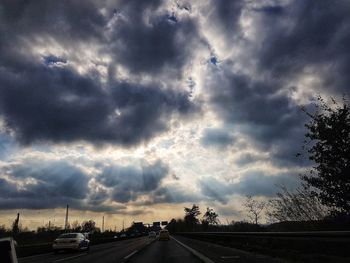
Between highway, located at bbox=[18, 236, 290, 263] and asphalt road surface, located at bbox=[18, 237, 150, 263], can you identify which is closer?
highway, located at bbox=[18, 236, 290, 263]

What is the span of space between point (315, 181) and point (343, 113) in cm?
409

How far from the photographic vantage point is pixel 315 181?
2023 cm

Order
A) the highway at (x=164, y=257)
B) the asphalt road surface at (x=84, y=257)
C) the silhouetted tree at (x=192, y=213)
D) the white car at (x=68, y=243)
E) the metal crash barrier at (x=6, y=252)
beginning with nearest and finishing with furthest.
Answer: the metal crash barrier at (x=6, y=252) → the highway at (x=164, y=257) → the asphalt road surface at (x=84, y=257) → the white car at (x=68, y=243) → the silhouetted tree at (x=192, y=213)

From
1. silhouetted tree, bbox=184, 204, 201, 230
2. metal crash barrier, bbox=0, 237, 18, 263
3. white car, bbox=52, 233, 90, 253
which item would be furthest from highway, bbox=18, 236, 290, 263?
silhouetted tree, bbox=184, 204, 201, 230

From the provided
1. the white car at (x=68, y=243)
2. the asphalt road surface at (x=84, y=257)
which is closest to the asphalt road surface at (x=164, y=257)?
the asphalt road surface at (x=84, y=257)

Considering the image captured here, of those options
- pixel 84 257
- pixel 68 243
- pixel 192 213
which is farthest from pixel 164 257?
pixel 192 213

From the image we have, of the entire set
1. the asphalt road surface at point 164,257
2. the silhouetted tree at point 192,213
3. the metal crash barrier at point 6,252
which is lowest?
the metal crash barrier at point 6,252

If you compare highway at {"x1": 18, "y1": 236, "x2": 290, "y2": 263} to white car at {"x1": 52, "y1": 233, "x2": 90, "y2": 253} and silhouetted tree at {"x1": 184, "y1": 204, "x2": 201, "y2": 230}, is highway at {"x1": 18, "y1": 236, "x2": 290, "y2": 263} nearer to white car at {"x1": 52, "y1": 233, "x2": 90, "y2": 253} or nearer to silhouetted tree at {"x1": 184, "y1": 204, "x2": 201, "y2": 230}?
white car at {"x1": 52, "y1": 233, "x2": 90, "y2": 253}

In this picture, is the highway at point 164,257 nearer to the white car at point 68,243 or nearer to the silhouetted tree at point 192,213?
the white car at point 68,243

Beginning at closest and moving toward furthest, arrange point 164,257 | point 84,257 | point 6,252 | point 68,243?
point 6,252, point 164,257, point 84,257, point 68,243

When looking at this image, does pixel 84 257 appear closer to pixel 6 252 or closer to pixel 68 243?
pixel 68 243

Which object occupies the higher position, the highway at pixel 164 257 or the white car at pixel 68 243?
the white car at pixel 68 243

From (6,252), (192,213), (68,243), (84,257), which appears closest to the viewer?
(6,252)

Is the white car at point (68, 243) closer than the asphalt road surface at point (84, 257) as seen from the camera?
No
